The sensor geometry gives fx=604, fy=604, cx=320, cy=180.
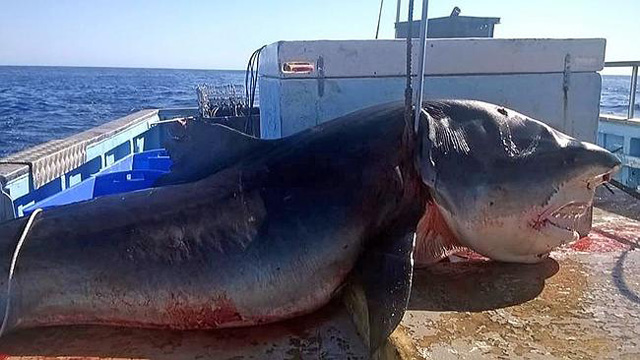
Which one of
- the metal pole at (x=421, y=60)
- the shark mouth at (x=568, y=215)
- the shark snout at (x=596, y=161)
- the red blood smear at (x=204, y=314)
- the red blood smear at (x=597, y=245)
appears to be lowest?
the red blood smear at (x=204, y=314)

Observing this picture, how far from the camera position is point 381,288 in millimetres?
2158

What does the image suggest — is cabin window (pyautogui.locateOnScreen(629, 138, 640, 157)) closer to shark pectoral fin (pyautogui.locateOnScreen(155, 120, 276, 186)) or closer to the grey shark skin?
the grey shark skin

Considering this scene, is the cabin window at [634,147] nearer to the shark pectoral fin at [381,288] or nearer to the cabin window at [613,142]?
the cabin window at [613,142]

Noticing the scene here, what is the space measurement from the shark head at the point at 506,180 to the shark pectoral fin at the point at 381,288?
1.04 feet

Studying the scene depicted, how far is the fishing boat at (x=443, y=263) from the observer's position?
6.87 feet

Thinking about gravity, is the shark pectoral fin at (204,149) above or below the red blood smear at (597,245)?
above

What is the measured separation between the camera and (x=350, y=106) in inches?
155

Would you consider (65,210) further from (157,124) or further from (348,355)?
(157,124)

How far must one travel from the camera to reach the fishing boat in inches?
82.4

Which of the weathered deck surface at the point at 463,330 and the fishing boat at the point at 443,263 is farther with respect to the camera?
the fishing boat at the point at 443,263

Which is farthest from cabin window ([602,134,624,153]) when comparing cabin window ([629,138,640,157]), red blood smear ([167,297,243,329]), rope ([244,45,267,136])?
red blood smear ([167,297,243,329])

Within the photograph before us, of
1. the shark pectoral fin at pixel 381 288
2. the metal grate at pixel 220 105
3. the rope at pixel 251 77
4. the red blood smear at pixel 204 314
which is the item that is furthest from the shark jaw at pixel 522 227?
the metal grate at pixel 220 105

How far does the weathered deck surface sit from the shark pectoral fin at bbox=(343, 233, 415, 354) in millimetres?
61

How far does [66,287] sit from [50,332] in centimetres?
23
